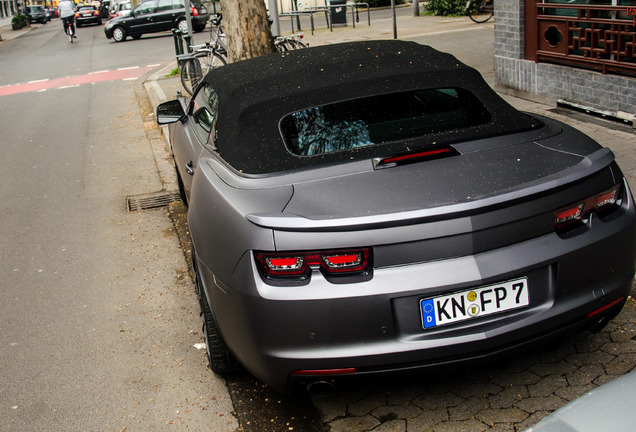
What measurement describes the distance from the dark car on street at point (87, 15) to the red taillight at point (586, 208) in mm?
46521

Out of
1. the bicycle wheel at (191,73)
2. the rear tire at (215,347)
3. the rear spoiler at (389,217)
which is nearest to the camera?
the rear spoiler at (389,217)

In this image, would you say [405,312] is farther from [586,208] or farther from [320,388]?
[586,208]

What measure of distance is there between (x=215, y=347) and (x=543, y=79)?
7.02 m

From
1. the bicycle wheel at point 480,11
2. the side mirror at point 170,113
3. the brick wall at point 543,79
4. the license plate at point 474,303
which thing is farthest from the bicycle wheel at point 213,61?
the license plate at point 474,303

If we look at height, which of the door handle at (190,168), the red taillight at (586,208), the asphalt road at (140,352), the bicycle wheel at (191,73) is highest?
the red taillight at (586,208)

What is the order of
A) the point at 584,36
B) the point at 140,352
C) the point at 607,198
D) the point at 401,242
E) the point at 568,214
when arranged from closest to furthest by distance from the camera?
the point at 401,242 → the point at 568,214 → the point at 607,198 → the point at 140,352 → the point at 584,36

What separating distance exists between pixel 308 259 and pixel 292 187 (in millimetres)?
441

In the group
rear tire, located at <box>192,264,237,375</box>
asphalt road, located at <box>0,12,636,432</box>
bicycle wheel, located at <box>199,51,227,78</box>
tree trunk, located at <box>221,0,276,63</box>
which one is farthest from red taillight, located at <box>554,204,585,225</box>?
bicycle wheel, located at <box>199,51,227,78</box>

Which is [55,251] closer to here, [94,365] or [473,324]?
[94,365]

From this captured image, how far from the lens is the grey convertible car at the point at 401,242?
2844mm

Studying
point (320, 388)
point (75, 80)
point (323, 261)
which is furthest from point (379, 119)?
point (75, 80)

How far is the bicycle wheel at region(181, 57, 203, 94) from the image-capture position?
13742 mm

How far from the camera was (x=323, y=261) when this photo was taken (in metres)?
2.87

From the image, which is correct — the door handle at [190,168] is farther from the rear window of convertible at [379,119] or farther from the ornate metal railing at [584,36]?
the ornate metal railing at [584,36]
